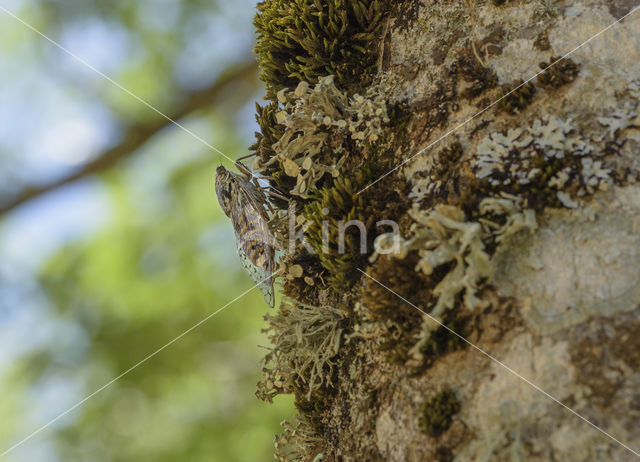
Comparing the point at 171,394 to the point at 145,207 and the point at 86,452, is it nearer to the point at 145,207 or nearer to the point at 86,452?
the point at 86,452

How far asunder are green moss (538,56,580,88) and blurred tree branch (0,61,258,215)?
11.8 ft

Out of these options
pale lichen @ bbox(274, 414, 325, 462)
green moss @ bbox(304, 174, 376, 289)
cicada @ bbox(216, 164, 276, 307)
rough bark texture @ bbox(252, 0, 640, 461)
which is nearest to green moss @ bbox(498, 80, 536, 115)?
rough bark texture @ bbox(252, 0, 640, 461)

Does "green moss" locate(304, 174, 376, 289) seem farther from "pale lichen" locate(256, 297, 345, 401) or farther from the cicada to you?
the cicada

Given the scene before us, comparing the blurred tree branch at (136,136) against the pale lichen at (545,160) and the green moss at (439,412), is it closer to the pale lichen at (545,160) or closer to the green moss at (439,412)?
the pale lichen at (545,160)

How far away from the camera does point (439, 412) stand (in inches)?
55.0

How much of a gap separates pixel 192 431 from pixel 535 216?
3673mm

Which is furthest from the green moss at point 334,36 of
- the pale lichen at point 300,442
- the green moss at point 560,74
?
the pale lichen at point 300,442

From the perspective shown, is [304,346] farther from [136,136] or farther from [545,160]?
[136,136]

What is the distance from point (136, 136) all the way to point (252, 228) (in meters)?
2.88

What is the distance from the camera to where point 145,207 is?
15.5ft

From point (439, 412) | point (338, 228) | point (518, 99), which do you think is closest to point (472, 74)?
point (518, 99)

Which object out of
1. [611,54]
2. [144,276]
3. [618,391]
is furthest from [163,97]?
[618,391]

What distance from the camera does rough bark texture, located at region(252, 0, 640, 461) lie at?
4.16 feet

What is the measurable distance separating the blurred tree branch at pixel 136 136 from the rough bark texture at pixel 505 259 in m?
3.17
